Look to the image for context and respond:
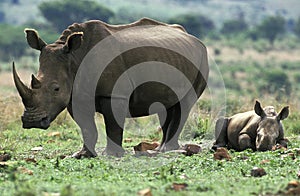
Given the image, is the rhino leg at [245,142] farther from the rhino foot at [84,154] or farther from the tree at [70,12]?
the tree at [70,12]

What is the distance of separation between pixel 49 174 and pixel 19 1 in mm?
127788

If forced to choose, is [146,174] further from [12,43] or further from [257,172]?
[12,43]

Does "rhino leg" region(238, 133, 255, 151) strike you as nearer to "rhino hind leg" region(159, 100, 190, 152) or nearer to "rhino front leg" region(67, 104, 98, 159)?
"rhino hind leg" region(159, 100, 190, 152)

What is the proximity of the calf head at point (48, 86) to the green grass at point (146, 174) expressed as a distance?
70cm

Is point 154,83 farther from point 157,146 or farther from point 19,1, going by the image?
point 19,1

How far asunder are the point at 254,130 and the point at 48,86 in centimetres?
349

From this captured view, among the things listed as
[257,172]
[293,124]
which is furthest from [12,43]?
[257,172]

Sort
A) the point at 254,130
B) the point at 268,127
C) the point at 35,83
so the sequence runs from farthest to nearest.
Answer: the point at 254,130 < the point at 268,127 < the point at 35,83

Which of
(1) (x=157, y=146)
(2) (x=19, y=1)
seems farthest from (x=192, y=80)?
(2) (x=19, y=1)

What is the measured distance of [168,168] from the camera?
30.1 feet

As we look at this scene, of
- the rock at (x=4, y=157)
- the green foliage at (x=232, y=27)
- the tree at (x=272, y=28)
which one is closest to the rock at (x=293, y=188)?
the rock at (x=4, y=157)

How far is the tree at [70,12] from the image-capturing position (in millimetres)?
71812

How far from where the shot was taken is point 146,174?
8906 millimetres

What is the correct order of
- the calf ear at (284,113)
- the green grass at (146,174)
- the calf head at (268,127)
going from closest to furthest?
the green grass at (146,174), the calf head at (268,127), the calf ear at (284,113)
